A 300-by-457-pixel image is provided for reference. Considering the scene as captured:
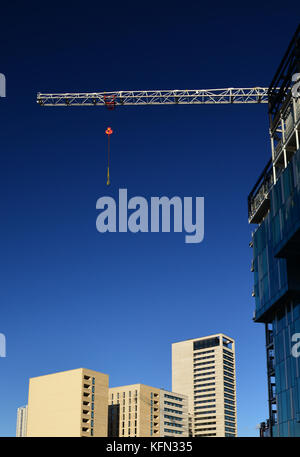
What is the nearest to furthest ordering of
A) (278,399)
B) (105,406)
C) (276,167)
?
(278,399) < (276,167) < (105,406)

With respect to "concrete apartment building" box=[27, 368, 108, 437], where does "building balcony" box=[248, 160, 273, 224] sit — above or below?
above

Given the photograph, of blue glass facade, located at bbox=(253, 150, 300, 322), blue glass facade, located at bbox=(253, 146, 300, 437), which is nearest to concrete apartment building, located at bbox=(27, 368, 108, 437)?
blue glass facade, located at bbox=(253, 150, 300, 322)

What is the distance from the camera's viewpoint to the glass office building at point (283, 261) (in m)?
70.3

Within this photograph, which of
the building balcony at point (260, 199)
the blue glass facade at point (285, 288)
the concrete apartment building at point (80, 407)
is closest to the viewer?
the blue glass facade at point (285, 288)

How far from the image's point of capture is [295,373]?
70000mm

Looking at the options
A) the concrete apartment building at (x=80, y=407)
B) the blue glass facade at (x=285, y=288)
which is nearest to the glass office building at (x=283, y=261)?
the blue glass facade at (x=285, y=288)

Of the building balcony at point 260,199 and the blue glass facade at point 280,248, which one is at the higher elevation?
the building balcony at point 260,199

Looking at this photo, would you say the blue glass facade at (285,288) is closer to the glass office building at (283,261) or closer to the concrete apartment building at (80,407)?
the glass office building at (283,261)

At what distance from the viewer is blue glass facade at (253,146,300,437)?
228 feet

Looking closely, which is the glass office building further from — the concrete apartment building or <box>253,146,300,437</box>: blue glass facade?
the concrete apartment building
